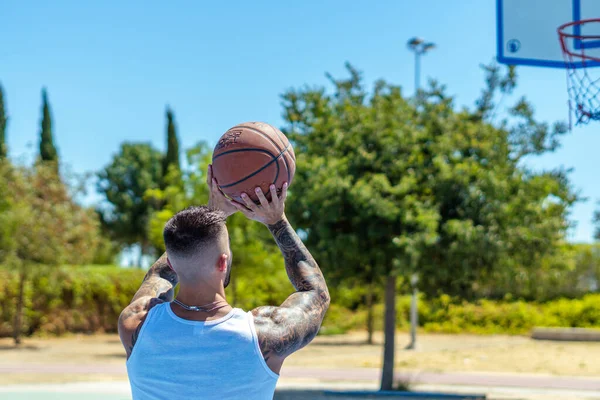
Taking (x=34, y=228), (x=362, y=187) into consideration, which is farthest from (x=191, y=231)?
(x=34, y=228)

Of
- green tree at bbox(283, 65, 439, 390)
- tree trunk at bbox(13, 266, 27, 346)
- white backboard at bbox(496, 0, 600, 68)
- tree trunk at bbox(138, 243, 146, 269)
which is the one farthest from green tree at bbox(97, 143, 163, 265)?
white backboard at bbox(496, 0, 600, 68)

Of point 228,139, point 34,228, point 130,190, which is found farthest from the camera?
point 130,190

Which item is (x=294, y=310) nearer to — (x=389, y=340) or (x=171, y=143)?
(x=389, y=340)

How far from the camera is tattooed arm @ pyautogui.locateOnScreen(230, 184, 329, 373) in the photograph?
7.45 ft

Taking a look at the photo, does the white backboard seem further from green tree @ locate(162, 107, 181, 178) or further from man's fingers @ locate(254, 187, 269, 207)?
green tree @ locate(162, 107, 181, 178)

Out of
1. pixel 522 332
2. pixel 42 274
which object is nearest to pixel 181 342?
pixel 42 274

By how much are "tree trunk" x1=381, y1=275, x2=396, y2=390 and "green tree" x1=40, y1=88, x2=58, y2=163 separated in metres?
32.8

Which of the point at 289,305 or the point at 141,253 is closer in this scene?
the point at 289,305

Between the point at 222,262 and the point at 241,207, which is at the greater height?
the point at 241,207

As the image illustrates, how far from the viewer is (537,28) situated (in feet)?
25.3

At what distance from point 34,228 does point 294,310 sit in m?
19.8

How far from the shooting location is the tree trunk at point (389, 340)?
12.2m

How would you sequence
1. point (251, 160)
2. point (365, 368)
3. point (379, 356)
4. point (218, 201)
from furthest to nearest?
point (379, 356) → point (365, 368) → point (251, 160) → point (218, 201)

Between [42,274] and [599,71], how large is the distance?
18.1 metres
